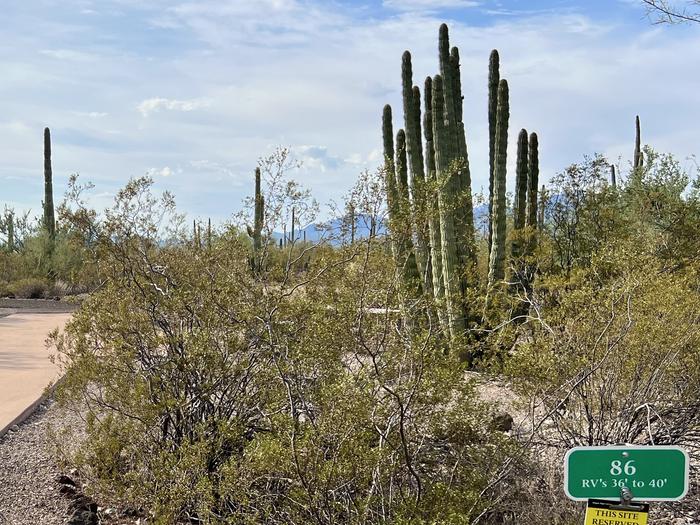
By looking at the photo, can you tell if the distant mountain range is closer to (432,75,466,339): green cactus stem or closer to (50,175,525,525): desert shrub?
(50,175,525,525): desert shrub

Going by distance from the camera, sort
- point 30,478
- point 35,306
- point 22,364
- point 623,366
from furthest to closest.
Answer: point 35,306, point 22,364, point 30,478, point 623,366

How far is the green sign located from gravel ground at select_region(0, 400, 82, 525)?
413cm

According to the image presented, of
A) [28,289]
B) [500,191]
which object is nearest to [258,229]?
[500,191]

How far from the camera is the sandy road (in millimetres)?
9422

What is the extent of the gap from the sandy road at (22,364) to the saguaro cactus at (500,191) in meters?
6.14

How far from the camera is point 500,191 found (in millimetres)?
12727

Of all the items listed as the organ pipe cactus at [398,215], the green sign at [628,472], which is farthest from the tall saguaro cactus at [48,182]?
the green sign at [628,472]

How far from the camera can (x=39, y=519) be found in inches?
236

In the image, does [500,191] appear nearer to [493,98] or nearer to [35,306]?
[493,98]

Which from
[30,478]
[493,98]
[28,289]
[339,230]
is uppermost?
[493,98]

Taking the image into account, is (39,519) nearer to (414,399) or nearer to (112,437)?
(112,437)

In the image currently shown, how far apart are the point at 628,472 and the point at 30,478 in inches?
206

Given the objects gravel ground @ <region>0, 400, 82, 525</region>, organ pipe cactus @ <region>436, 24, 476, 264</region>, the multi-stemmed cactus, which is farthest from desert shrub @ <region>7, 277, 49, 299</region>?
gravel ground @ <region>0, 400, 82, 525</region>

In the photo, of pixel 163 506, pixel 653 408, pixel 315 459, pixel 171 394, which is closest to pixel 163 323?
pixel 171 394
